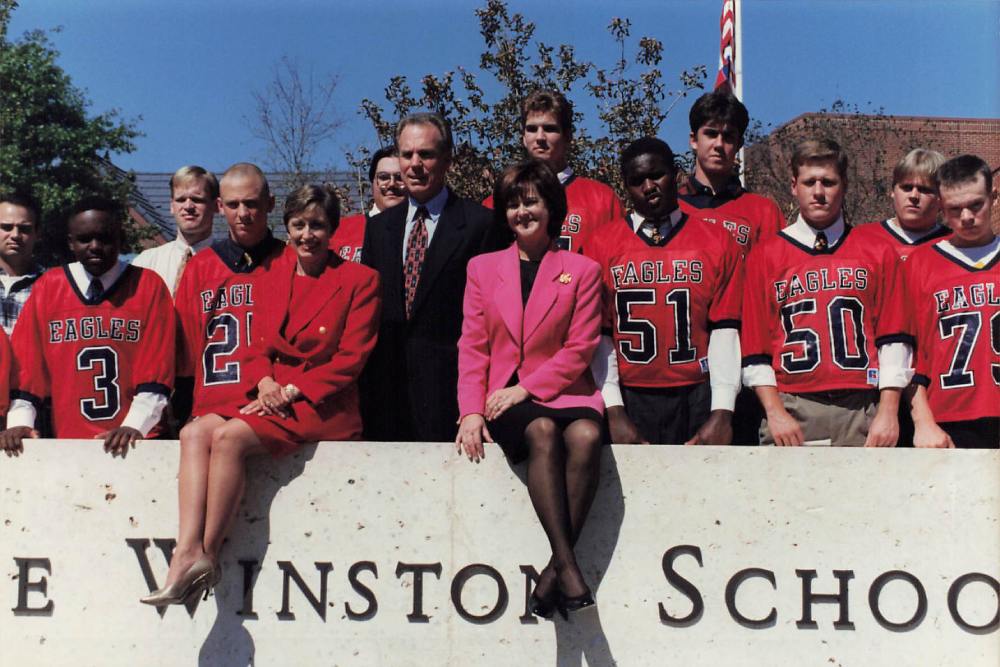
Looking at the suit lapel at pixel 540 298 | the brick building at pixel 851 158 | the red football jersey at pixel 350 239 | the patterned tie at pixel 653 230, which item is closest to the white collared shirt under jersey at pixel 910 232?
the patterned tie at pixel 653 230

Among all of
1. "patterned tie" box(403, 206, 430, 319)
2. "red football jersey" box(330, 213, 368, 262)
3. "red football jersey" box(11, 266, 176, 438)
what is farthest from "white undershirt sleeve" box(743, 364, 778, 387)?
"red football jersey" box(11, 266, 176, 438)

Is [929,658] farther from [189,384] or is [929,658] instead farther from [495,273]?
[189,384]

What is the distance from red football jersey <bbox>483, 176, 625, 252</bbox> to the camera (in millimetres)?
5277

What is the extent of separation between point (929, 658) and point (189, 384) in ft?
10.9

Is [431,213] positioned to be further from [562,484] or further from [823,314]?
[823,314]

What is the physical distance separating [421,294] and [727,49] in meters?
7.98

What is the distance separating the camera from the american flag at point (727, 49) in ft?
37.7

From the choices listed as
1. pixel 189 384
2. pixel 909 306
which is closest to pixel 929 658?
pixel 909 306

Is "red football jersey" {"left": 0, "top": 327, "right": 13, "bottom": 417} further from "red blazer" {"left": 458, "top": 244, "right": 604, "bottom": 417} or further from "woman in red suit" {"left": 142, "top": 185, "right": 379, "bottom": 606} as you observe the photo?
"red blazer" {"left": 458, "top": 244, "right": 604, "bottom": 417}

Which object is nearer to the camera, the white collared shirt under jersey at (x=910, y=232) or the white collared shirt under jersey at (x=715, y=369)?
the white collared shirt under jersey at (x=715, y=369)

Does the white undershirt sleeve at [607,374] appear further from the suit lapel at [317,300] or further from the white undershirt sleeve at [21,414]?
the white undershirt sleeve at [21,414]

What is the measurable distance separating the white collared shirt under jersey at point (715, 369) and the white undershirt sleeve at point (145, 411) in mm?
1860

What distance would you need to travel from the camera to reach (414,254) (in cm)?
506

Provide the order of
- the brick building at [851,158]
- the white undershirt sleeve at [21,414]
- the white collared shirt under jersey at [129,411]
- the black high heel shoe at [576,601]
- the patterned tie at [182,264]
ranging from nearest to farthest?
1. the black high heel shoe at [576,601]
2. the white collared shirt under jersey at [129,411]
3. the white undershirt sleeve at [21,414]
4. the patterned tie at [182,264]
5. the brick building at [851,158]
